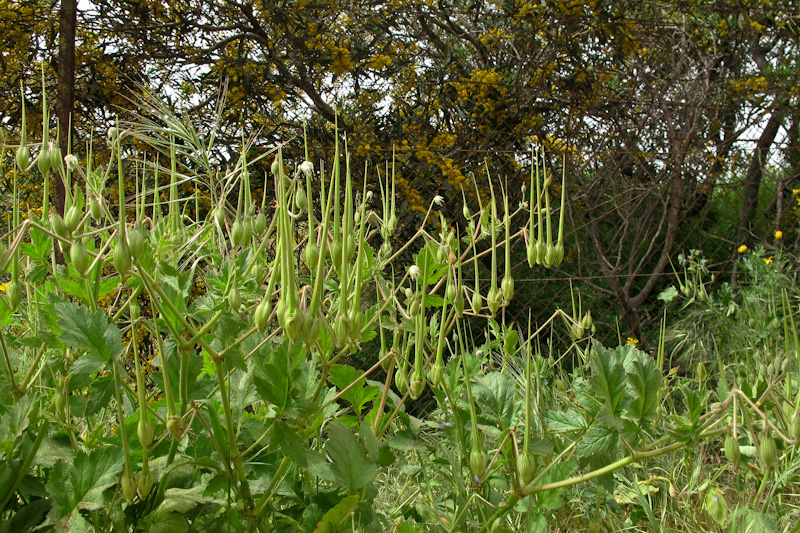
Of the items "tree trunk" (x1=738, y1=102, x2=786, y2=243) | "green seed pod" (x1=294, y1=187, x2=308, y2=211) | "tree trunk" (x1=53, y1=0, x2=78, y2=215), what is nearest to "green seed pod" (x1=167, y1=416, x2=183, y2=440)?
"green seed pod" (x1=294, y1=187, x2=308, y2=211)

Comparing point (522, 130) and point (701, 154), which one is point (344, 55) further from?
point (701, 154)

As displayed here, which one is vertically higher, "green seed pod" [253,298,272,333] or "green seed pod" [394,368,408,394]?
"green seed pod" [253,298,272,333]

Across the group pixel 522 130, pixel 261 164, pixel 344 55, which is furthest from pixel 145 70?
pixel 522 130

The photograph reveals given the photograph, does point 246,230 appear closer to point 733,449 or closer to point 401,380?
point 401,380

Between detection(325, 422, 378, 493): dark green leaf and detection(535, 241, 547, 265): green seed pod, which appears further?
detection(535, 241, 547, 265): green seed pod

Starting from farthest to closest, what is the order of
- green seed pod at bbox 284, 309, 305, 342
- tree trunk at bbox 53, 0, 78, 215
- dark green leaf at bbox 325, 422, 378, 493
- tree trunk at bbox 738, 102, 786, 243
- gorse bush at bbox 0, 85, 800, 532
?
tree trunk at bbox 738, 102, 786, 243, tree trunk at bbox 53, 0, 78, 215, dark green leaf at bbox 325, 422, 378, 493, gorse bush at bbox 0, 85, 800, 532, green seed pod at bbox 284, 309, 305, 342

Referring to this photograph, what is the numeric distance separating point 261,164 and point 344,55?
0.70 m

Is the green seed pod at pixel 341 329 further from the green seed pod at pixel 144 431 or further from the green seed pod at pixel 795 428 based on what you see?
the green seed pod at pixel 795 428

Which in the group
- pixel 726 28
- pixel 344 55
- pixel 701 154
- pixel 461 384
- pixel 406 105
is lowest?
pixel 461 384

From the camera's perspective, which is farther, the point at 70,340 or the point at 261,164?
the point at 261,164

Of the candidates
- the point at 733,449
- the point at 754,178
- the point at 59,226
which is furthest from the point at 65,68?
the point at 754,178

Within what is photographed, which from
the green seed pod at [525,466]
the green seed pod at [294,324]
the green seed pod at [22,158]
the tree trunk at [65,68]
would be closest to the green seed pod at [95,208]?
the green seed pod at [22,158]

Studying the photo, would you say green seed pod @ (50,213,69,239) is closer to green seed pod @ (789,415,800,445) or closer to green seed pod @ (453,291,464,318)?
green seed pod @ (453,291,464,318)

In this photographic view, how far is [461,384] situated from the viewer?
0.81 metres
